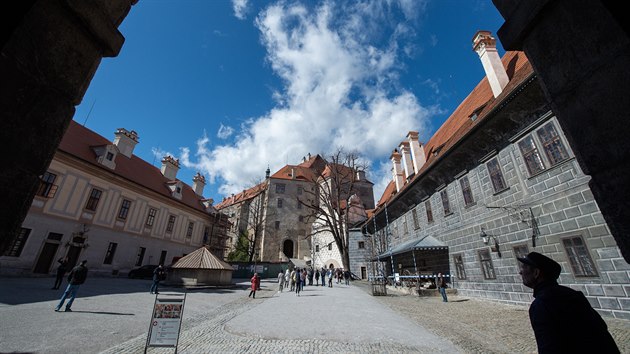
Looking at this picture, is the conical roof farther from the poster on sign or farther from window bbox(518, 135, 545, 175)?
window bbox(518, 135, 545, 175)

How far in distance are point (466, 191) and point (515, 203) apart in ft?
9.68

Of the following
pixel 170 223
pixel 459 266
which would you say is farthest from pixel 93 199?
pixel 459 266

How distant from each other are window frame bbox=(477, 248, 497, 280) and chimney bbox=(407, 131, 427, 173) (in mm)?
7817

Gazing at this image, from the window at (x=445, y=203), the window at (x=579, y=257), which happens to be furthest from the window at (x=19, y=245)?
the window at (x=579, y=257)

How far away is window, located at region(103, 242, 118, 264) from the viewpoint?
72.1 feet

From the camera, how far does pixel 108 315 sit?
781cm

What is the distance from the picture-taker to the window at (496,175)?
35.9 feet

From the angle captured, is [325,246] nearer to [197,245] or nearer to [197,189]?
[197,245]

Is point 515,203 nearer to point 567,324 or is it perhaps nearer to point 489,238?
point 489,238

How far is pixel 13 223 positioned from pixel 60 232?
2379cm

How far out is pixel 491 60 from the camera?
12.5 metres

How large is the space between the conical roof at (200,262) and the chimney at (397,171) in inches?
604

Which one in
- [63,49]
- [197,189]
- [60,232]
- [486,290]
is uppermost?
[197,189]

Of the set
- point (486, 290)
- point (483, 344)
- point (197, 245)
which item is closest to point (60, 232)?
point (197, 245)
